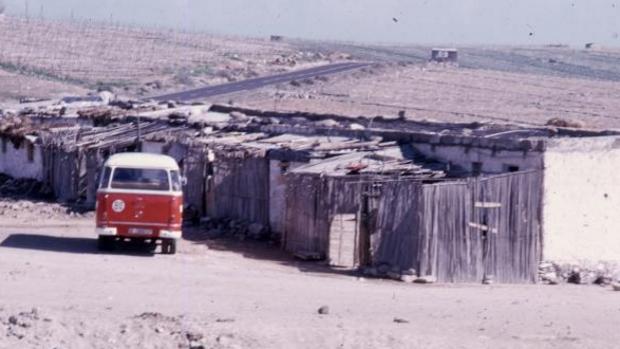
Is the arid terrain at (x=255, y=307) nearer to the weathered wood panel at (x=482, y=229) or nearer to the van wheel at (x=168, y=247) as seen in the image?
the van wheel at (x=168, y=247)

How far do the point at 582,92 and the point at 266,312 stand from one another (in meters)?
60.9

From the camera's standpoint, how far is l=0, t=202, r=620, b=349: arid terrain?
686 inches

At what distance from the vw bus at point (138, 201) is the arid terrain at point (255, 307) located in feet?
1.81

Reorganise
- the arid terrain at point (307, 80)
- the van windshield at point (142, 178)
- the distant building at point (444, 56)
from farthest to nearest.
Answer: the distant building at point (444, 56) < the arid terrain at point (307, 80) < the van windshield at point (142, 178)

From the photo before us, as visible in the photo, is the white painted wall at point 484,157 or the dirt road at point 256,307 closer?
the dirt road at point 256,307

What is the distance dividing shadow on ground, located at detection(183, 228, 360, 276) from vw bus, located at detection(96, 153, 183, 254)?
227 cm

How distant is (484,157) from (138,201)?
676 cm

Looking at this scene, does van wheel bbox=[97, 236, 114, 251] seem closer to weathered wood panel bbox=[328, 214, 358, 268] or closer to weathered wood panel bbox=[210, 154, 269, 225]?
weathered wood panel bbox=[328, 214, 358, 268]

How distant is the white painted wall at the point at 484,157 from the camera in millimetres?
25406

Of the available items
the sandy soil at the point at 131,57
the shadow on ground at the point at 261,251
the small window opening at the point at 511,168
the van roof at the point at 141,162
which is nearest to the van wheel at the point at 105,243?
the van roof at the point at 141,162

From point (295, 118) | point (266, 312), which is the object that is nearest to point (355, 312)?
point (266, 312)

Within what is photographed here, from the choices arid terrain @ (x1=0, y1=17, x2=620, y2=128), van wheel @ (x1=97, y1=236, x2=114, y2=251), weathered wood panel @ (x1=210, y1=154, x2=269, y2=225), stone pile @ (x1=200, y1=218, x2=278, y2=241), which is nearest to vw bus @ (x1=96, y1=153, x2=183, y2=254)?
van wheel @ (x1=97, y1=236, x2=114, y2=251)

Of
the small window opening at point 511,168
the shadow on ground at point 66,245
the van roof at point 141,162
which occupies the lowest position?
the shadow on ground at point 66,245

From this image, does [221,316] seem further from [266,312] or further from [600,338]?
[600,338]
